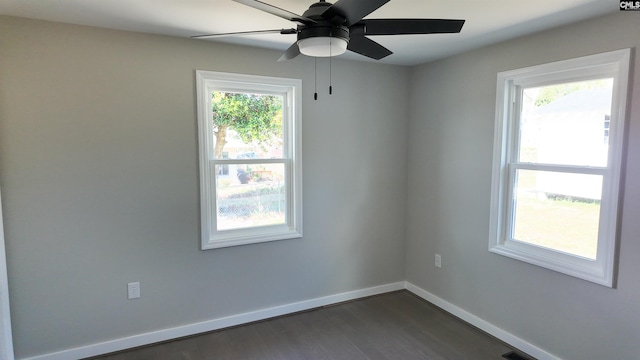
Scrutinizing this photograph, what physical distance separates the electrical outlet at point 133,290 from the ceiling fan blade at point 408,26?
246 centimetres

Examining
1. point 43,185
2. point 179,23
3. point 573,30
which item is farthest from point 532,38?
point 43,185

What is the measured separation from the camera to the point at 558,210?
251 centimetres

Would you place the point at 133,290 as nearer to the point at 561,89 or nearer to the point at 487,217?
the point at 487,217

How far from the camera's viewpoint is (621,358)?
210cm

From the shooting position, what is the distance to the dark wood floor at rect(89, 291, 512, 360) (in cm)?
260

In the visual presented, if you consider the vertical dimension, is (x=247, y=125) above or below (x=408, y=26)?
below

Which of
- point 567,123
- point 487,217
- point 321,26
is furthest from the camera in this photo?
point 487,217

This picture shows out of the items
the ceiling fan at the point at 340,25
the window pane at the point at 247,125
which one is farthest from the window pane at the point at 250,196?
the ceiling fan at the point at 340,25

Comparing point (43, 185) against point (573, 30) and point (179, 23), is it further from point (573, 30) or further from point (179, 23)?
point (573, 30)

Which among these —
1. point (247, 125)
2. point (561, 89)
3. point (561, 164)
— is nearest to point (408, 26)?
point (561, 89)

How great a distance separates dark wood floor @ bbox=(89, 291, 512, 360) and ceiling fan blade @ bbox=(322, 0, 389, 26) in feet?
7.61

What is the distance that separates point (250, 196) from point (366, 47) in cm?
177

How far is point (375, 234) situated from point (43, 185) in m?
2.86

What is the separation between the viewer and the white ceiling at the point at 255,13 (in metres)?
1.98
